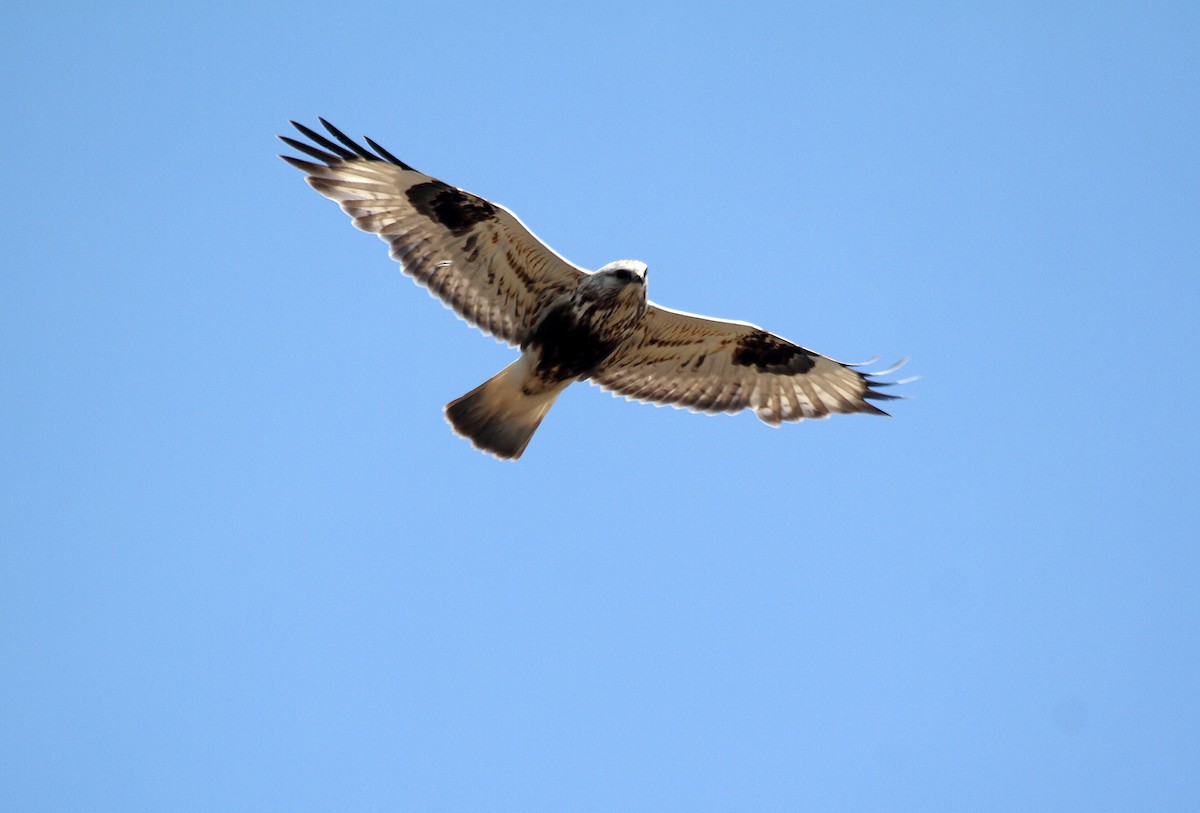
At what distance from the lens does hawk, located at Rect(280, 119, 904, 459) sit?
9.38 m

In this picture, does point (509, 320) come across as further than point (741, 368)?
No

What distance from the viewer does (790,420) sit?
35.2 feet

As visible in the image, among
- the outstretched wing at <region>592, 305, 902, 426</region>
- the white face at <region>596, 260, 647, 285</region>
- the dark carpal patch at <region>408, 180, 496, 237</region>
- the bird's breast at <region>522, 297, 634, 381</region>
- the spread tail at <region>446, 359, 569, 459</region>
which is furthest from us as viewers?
the outstretched wing at <region>592, 305, 902, 426</region>

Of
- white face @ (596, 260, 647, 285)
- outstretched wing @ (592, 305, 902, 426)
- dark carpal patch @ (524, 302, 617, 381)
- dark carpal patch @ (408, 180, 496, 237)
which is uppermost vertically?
outstretched wing @ (592, 305, 902, 426)

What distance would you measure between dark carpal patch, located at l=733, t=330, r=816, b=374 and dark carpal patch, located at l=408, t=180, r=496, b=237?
2.50 m

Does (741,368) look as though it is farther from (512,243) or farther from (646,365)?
(512,243)

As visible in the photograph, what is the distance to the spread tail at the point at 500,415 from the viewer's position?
995 cm

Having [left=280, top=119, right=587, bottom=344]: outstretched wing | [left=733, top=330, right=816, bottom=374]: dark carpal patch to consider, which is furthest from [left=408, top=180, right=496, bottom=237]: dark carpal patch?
[left=733, top=330, right=816, bottom=374]: dark carpal patch

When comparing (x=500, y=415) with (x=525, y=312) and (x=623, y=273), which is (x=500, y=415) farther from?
(x=623, y=273)

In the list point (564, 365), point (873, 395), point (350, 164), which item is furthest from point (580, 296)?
point (873, 395)

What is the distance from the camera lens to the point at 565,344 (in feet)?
31.5

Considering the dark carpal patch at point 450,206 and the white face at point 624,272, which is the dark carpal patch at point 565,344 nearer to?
the white face at point 624,272

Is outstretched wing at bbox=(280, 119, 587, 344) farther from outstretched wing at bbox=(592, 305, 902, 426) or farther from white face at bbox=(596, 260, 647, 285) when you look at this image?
outstretched wing at bbox=(592, 305, 902, 426)

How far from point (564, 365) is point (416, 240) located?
150 centimetres
